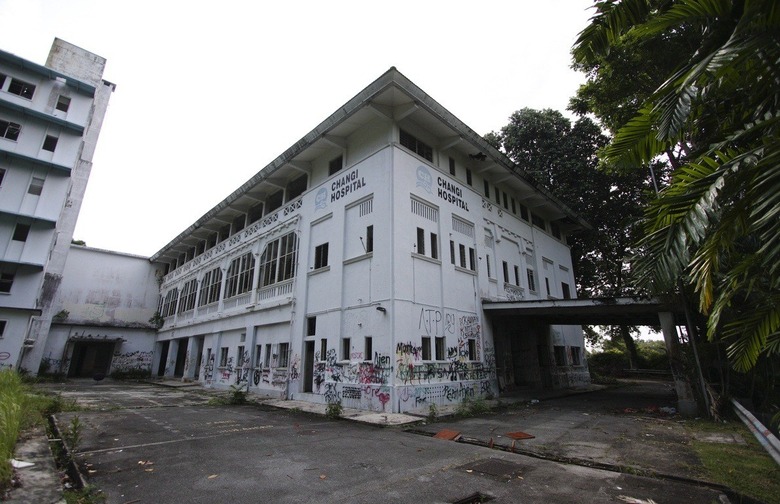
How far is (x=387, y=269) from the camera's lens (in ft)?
40.7

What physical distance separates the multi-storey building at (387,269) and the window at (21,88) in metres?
15.8

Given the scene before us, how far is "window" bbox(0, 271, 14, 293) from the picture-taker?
73.6ft

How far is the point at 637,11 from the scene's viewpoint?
4605 mm

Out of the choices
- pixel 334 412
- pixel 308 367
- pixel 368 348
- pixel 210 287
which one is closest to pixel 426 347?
pixel 368 348

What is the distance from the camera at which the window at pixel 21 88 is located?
23.7 metres

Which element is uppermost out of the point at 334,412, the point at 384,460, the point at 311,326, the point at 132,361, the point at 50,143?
the point at 50,143

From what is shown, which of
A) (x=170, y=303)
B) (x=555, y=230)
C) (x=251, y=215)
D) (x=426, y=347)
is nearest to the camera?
(x=426, y=347)

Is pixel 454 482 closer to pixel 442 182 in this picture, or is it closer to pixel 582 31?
pixel 582 31

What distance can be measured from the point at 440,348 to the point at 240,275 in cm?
1327

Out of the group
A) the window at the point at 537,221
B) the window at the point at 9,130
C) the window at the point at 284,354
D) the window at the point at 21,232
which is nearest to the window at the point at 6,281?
the window at the point at 21,232

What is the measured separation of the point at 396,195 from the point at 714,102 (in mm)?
8999

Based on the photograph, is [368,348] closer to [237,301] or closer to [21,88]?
[237,301]

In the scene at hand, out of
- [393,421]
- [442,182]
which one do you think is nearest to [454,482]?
[393,421]

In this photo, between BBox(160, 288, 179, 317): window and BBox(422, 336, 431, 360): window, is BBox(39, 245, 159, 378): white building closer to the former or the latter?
BBox(160, 288, 179, 317): window
